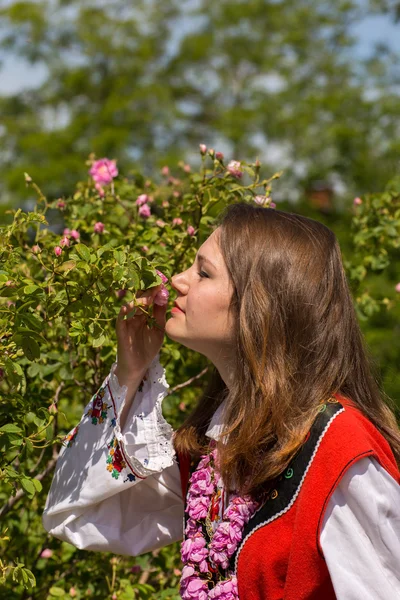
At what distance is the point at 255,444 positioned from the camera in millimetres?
1646

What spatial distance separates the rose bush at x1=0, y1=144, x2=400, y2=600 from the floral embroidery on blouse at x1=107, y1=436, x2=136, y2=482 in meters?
0.13

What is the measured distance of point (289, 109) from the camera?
1512 cm

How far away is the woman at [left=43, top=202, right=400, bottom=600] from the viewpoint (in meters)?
1.47

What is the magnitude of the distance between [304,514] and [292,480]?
0.09 m

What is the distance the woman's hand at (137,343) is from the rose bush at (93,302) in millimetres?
45

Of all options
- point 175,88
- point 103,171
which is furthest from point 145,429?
point 175,88

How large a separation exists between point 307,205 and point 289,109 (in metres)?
2.63

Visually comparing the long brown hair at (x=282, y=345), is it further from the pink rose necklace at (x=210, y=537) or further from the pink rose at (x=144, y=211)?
the pink rose at (x=144, y=211)

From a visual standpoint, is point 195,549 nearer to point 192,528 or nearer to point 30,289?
point 192,528

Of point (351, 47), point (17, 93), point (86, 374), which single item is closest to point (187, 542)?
point (86, 374)

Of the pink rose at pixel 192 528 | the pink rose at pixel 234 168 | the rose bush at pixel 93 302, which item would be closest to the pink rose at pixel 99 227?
the rose bush at pixel 93 302

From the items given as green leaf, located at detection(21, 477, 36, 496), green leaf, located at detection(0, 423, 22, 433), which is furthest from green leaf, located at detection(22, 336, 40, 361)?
green leaf, located at detection(21, 477, 36, 496)

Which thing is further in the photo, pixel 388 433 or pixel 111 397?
pixel 111 397

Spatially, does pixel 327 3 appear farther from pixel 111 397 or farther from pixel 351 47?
pixel 111 397
